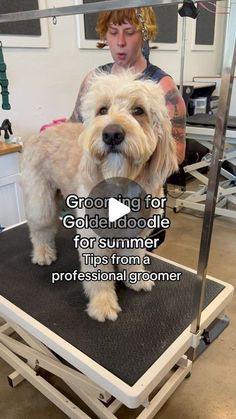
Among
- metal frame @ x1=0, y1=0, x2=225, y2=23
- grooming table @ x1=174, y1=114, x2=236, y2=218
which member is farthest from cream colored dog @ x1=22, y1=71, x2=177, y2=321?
grooming table @ x1=174, y1=114, x2=236, y2=218

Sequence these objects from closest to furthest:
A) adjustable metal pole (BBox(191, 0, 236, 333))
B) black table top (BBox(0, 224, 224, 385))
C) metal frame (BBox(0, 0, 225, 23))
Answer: adjustable metal pole (BBox(191, 0, 236, 333)) < metal frame (BBox(0, 0, 225, 23)) < black table top (BBox(0, 224, 224, 385))

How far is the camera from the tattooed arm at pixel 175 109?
130 cm

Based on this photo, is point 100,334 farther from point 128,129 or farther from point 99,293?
point 128,129

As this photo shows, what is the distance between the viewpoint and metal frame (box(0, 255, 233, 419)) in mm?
896

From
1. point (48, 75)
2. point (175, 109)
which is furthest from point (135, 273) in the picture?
point (48, 75)

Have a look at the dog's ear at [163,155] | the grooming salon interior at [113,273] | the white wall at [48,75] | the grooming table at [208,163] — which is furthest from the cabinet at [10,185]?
the grooming table at [208,163]

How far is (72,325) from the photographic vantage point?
109cm

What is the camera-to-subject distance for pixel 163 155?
957mm

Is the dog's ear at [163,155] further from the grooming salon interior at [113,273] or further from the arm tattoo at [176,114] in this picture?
the arm tattoo at [176,114]

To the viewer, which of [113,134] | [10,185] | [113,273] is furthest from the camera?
[10,185]

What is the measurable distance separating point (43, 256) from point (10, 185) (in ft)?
2.96

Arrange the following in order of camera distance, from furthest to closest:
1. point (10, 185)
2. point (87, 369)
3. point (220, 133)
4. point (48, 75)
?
1. point (48, 75)
2. point (10, 185)
3. point (87, 369)
4. point (220, 133)

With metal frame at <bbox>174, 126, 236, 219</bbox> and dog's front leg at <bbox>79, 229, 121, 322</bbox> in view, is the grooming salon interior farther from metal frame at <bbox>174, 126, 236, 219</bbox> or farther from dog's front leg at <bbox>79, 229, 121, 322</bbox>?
metal frame at <bbox>174, 126, 236, 219</bbox>

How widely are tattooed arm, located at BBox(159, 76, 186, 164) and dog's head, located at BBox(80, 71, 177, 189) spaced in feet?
1.09
